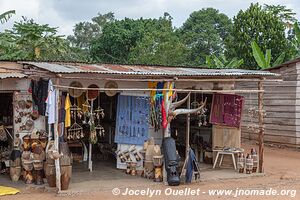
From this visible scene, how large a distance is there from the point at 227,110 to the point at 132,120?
243 cm

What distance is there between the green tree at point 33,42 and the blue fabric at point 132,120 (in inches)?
319

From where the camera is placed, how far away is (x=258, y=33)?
69.8 feet

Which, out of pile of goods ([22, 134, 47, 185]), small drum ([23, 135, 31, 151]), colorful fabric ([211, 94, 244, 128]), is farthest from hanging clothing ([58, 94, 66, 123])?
colorful fabric ([211, 94, 244, 128])

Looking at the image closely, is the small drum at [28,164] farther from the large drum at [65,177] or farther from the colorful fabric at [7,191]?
the large drum at [65,177]

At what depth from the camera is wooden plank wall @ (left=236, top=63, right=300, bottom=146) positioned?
15.0m

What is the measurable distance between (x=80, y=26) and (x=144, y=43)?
23.9m

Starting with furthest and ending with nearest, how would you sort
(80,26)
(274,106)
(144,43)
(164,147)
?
(80,26)
(144,43)
(274,106)
(164,147)

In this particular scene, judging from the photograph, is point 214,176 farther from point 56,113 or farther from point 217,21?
point 217,21

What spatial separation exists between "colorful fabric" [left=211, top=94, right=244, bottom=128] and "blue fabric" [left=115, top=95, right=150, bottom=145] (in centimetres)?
195

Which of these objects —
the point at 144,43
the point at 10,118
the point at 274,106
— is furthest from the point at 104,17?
the point at 10,118

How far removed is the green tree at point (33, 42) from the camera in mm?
17686

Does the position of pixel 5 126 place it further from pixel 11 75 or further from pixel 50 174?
pixel 50 174

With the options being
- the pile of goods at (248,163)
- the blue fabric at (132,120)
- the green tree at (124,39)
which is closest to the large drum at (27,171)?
the blue fabric at (132,120)

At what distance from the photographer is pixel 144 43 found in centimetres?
2486
